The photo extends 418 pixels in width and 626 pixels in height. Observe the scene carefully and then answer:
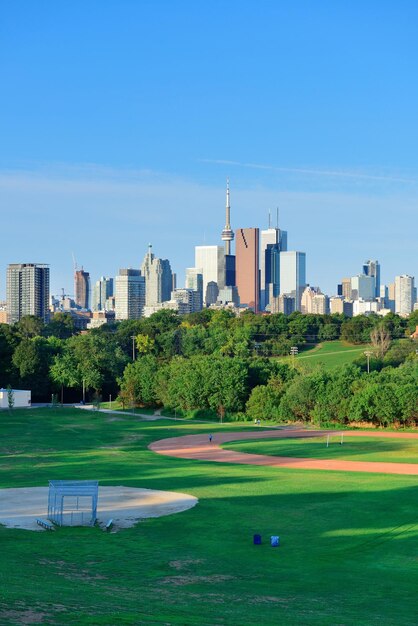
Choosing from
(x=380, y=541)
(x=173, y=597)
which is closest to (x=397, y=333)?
(x=380, y=541)

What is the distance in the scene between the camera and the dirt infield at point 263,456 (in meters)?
55.0

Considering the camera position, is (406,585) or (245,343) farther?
(245,343)

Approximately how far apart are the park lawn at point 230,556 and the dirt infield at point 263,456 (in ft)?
10.8

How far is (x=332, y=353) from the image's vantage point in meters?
162

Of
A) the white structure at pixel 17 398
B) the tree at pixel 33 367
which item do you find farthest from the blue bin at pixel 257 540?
the tree at pixel 33 367

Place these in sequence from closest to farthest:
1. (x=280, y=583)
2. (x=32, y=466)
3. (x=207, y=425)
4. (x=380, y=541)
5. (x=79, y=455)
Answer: (x=280, y=583) < (x=380, y=541) < (x=32, y=466) < (x=79, y=455) < (x=207, y=425)

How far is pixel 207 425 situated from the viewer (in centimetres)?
8594

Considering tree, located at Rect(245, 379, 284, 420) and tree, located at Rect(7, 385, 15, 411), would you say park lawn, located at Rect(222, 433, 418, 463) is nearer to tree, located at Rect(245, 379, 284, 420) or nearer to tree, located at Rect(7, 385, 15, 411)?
tree, located at Rect(245, 379, 284, 420)

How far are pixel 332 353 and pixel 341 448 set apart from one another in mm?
96919

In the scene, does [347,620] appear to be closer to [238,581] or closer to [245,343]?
[238,581]

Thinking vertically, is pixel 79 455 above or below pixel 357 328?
below

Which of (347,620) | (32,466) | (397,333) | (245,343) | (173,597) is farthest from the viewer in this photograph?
(397,333)

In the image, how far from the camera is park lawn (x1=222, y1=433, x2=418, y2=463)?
201ft

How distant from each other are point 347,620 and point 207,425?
64.2 m
